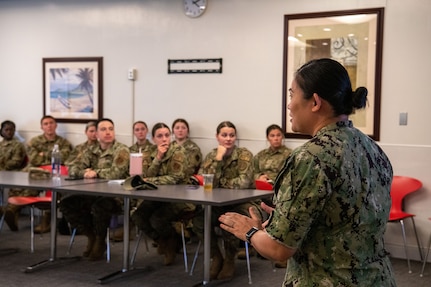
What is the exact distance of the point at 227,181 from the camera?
5.64 m

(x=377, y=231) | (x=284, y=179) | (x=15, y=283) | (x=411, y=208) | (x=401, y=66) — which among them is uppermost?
(x=401, y=66)

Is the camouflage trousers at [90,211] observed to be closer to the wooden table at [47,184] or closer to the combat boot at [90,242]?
the combat boot at [90,242]

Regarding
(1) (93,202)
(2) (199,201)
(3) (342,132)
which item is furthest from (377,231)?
(1) (93,202)

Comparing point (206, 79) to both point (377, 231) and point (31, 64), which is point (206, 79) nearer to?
point (31, 64)

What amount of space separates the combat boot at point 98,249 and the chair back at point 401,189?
2.87 m

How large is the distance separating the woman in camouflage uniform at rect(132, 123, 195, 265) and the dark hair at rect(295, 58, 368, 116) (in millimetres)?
3868

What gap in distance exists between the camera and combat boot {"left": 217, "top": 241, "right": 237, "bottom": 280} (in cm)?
530

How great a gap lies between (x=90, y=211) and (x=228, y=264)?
5.33 feet

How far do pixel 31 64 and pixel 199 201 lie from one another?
519cm

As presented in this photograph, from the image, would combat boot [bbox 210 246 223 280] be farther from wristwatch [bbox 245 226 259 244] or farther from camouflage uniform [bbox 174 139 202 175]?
wristwatch [bbox 245 226 259 244]

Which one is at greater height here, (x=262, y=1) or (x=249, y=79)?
(x=262, y=1)

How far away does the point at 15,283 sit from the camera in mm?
5180

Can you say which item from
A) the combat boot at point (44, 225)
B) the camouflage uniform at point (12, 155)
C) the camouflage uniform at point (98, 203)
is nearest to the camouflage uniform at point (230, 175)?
the camouflage uniform at point (98, 203)

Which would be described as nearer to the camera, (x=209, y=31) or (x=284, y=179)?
(x=284, y=179)
